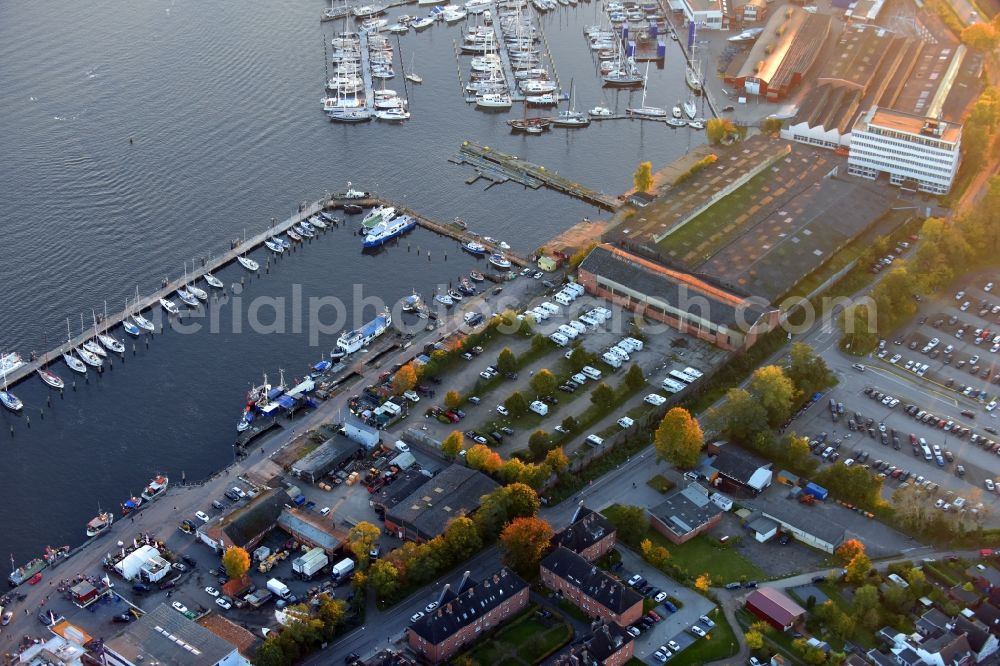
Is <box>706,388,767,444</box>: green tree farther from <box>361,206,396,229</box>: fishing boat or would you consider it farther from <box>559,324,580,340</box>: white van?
<box>361,206,396,229</box>: fishing boat

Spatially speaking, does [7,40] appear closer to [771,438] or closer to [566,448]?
[566,448]


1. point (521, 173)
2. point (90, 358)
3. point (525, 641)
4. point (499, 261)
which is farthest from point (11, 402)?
point (521, 173)

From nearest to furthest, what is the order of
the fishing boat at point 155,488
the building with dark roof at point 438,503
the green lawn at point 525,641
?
the green lawn at point 525,641, the building with dark roof at point 438,503, the fishing boat at point 155,488

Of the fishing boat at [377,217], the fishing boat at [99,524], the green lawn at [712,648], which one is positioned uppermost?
the fishing boat at [377,217]

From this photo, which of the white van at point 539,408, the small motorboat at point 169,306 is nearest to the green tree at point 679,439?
the white van at point 539,408

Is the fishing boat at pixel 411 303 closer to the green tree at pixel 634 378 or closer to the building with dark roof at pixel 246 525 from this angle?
the green tree at pixel 634 378

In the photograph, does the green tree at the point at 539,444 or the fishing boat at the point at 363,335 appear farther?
the fishing boat at the point at 363,335
